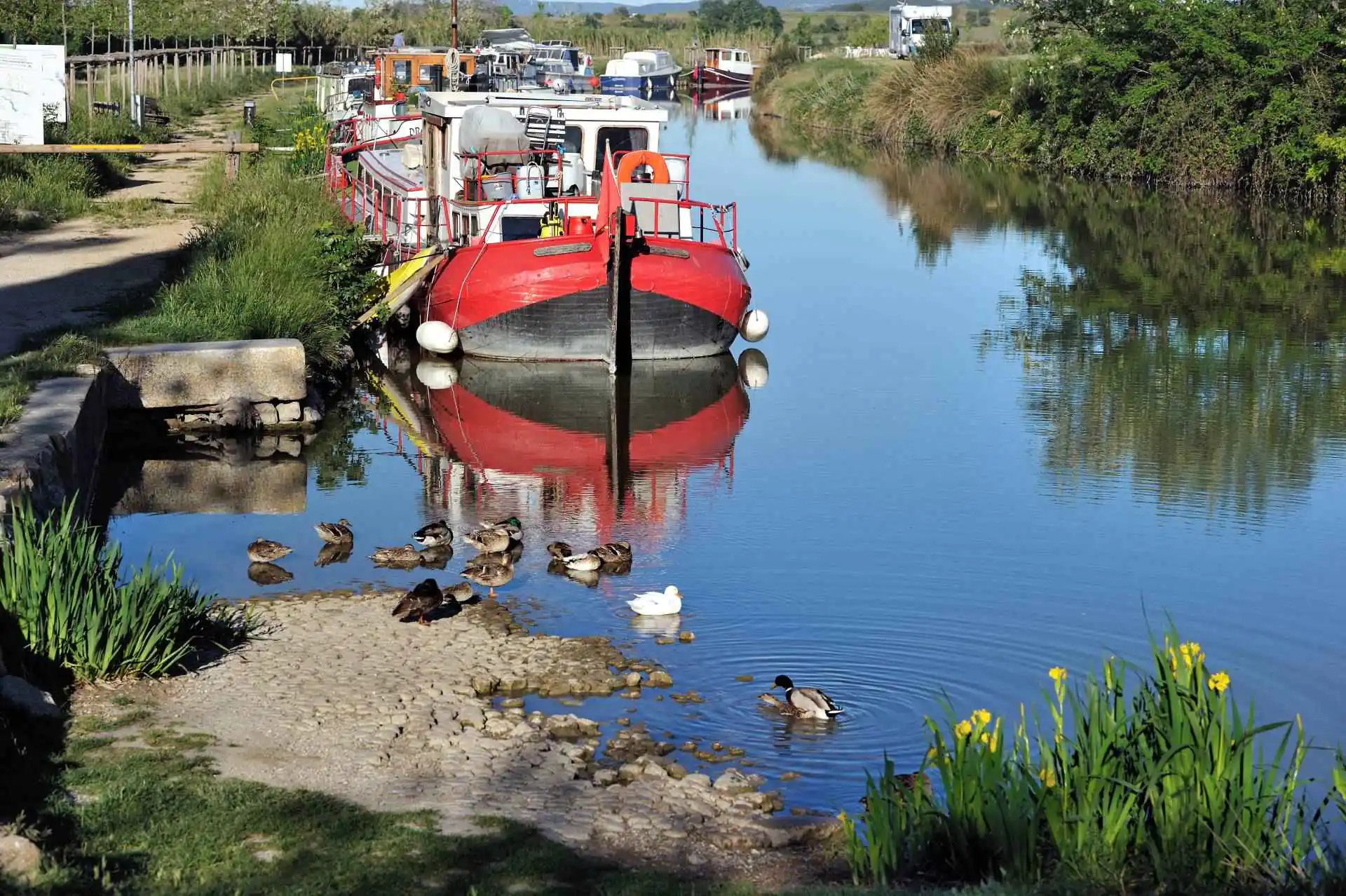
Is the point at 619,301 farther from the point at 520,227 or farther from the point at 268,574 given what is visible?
the point at 268,574

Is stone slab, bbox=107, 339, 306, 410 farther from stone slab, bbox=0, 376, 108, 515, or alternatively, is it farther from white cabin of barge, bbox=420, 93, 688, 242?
white cabin of barge, bbox=420, 93, 688, 242

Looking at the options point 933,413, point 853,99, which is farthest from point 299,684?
point 853,99

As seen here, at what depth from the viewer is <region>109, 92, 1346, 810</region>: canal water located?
10797 millimetres

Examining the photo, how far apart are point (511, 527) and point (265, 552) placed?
183 centimetres

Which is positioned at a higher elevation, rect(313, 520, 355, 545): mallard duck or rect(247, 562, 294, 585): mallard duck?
rect(313, 520, 355, 545): mallard duck

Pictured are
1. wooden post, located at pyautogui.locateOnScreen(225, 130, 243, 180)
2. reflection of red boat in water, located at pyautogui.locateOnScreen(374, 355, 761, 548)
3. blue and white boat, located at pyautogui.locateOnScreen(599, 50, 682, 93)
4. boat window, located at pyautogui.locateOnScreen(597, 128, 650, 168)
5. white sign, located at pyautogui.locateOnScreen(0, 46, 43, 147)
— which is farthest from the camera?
blue and white boat, located at pyautogui.locateOnScreen(599, 50, 682, 93)

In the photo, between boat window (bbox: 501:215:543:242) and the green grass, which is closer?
the green grass

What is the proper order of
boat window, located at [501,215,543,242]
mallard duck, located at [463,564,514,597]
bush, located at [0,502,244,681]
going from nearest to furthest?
bush, located at [0,502,244,681] → mallard duck, located at [463,564,514,597] → boat window, located at [501,215,543,242]

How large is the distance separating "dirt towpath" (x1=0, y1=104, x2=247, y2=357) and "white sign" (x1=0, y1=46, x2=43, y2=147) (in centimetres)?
140

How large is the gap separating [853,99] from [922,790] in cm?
6126

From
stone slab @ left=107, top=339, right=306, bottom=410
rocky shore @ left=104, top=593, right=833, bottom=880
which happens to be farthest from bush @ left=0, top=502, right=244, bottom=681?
stone slab @ left=107, top=339, right=306, bottom=410

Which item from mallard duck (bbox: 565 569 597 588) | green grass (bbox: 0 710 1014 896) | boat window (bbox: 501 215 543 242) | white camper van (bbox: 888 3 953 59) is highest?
white camper van (bbox: 888 3 953 59)

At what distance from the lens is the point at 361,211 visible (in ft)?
92.5

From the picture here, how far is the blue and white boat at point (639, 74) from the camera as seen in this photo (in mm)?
65500
